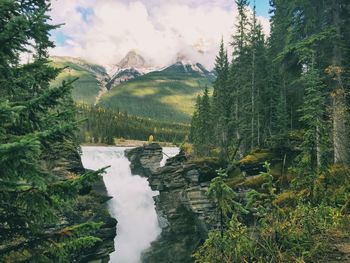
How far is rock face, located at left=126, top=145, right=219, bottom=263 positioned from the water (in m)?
1.70

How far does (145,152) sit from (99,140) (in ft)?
211

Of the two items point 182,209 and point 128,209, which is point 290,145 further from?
point 128,209

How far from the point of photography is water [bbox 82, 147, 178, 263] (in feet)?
131

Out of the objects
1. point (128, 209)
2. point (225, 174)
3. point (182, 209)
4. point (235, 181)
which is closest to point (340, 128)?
point (235, 181)

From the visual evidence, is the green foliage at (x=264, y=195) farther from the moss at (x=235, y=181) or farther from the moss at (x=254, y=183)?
the moss at (x=235, y=181)

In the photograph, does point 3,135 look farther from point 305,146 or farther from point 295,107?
point 295,107

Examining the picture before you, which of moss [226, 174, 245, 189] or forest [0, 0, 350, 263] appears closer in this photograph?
forest [0, 0, 350, 263]

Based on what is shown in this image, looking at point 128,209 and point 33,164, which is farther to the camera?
point 128,209

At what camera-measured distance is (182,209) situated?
3575 cm

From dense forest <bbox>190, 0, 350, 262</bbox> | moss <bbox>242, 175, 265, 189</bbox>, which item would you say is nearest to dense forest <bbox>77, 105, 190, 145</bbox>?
dense forest <bbox>190, 0, 350, 262</bbox>

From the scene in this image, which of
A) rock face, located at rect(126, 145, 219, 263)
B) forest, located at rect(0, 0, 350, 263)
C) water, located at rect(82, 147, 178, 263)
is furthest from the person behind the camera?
water, located at rect(82, 147, 178, 263)

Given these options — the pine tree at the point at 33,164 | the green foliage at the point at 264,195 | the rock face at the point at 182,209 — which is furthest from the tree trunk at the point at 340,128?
the pine tree at the point at 33,164

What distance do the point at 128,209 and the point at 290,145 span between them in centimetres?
2589

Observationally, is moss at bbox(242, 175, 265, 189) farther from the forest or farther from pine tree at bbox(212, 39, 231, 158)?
pine tree at bbox(212, 39, 231, 158)
